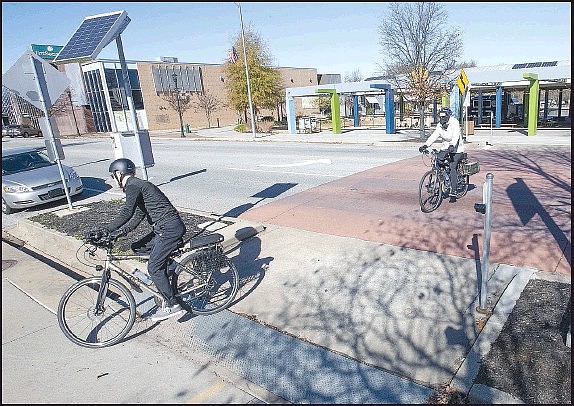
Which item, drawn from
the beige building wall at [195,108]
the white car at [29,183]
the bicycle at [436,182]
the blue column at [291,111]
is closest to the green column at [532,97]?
the bicycle at [436,182]

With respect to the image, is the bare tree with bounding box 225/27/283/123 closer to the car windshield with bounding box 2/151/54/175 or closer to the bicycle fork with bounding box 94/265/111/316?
the car windshield with bounding box 2/151/54/175

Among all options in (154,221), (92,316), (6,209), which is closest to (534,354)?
(154,221)

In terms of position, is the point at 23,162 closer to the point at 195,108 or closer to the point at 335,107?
the point at 335,107

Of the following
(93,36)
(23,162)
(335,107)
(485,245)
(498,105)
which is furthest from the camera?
(335,107)

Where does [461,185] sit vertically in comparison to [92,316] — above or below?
above

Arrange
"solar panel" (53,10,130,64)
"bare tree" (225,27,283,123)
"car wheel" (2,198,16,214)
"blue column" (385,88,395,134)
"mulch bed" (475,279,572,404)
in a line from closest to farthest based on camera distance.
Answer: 1. "mulch bed" (475,279,572,404)
2. "solar panel" (53,10,130,64)
3. "car wheel" (2,198,16,214)
4. "blue column" (385,88,395,134)
5. "bare tree" (225,27,283,123)

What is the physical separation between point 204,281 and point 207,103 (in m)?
43.3

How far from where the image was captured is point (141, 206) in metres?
4.14

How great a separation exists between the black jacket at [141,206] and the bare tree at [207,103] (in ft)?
139

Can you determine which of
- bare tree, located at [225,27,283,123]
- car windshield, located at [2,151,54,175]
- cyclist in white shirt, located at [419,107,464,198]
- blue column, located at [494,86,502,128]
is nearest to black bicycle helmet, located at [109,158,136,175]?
cyclist in white shirt, located at [419,107,464,198]

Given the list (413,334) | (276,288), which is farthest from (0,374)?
(413,334)

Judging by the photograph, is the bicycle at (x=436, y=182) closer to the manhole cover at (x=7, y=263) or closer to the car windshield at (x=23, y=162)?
the manhole cover at (x=7, y=263)

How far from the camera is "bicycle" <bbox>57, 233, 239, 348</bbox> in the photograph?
4.03 metres

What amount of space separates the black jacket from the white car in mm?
7125
